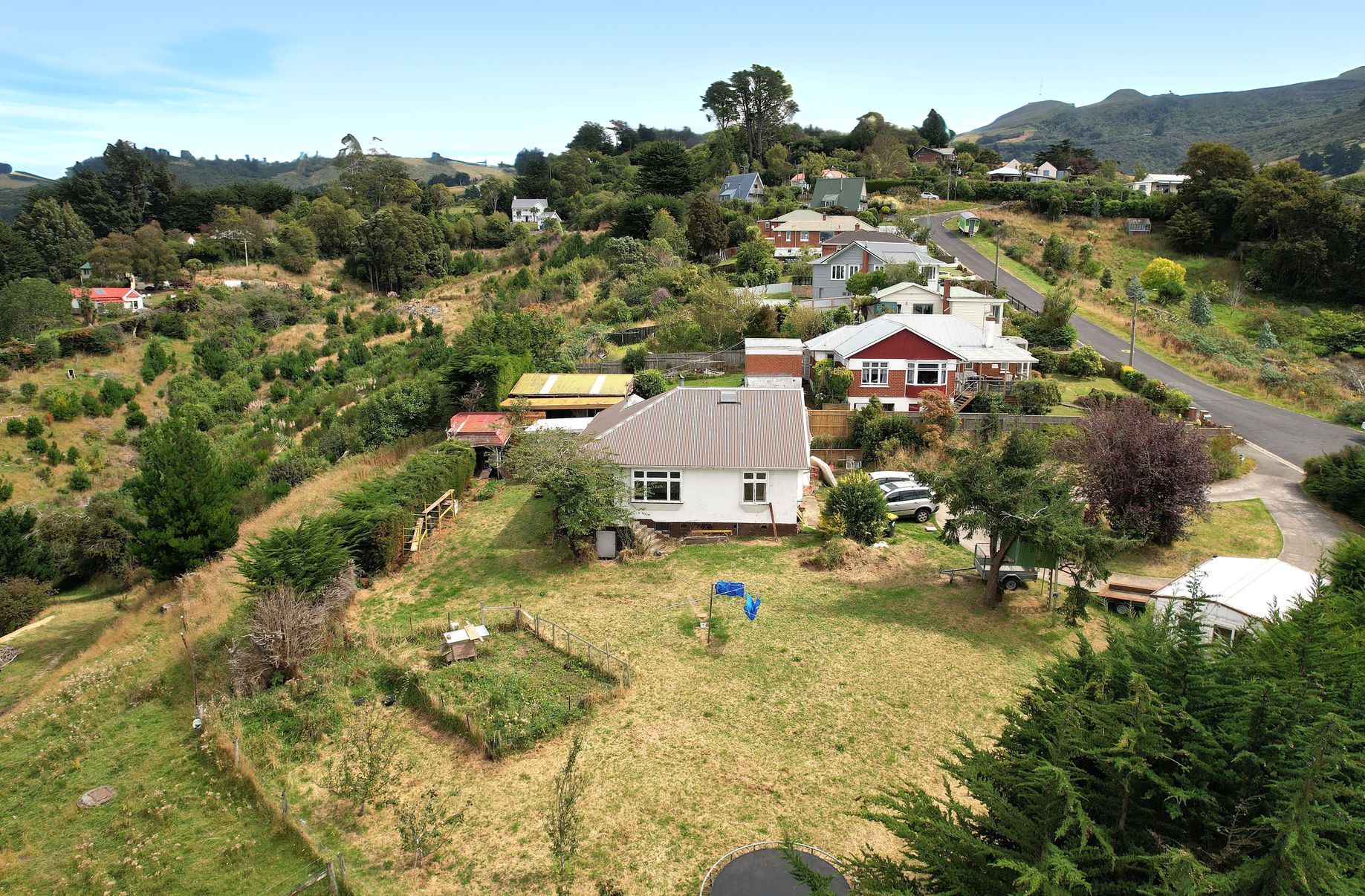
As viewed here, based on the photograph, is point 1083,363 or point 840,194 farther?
point 840,194

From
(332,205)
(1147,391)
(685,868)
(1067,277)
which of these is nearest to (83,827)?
(685,868)

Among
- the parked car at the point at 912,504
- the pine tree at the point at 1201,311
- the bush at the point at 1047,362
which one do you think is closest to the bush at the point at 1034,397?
the bush at the point at 1047,362

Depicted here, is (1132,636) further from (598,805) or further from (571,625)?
(571,625)

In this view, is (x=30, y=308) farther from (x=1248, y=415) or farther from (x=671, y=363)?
(x=1248, y=415)

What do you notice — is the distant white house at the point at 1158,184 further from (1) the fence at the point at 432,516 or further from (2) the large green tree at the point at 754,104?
(1) the fence at the point at 432,516

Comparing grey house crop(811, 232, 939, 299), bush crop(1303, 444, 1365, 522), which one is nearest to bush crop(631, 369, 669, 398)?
grey house crop(811, 232, 939, 299)

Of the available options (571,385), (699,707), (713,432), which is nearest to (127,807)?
(699,707)
